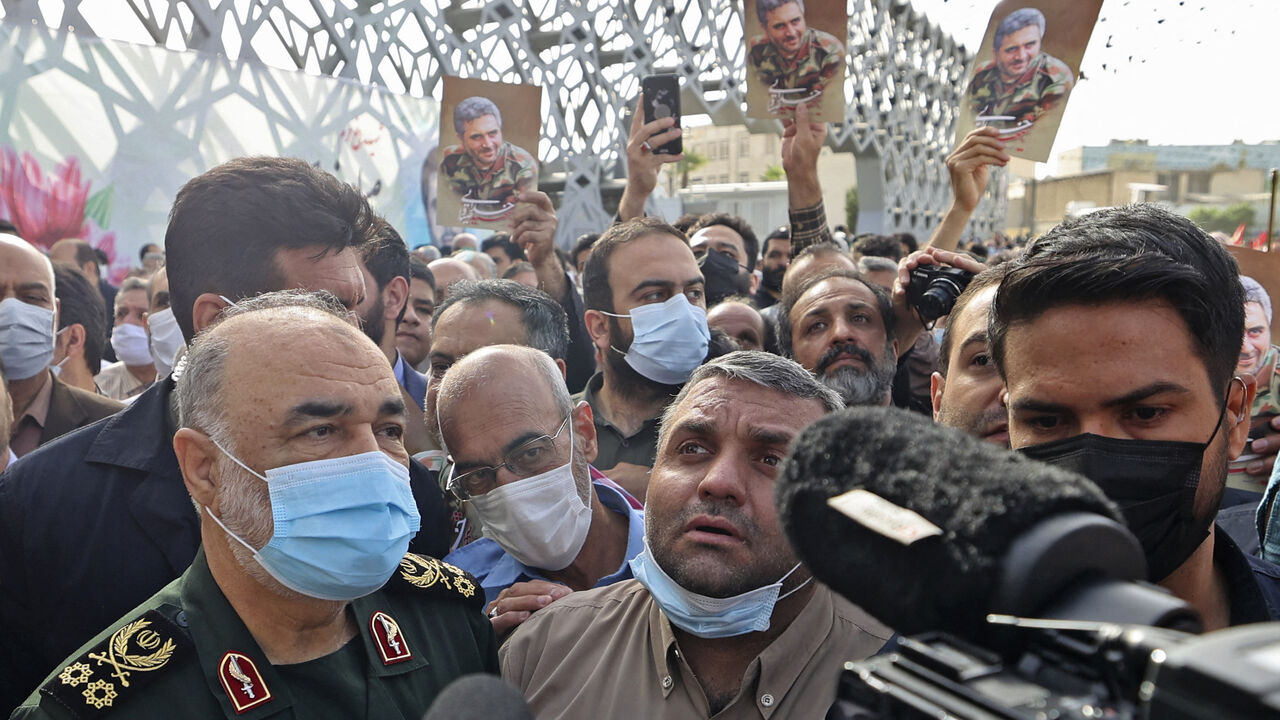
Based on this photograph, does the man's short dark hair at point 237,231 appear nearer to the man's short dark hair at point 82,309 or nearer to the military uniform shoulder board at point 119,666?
the military uniform shoulder board at point 119,666

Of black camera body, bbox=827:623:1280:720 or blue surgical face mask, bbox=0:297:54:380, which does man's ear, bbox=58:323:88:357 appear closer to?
blue surgical face mask, bbox=0:297:54:380

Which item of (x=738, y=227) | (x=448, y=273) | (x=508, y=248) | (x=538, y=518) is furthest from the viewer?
(x=508, y=248)

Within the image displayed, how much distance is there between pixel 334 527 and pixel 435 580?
1.29ft

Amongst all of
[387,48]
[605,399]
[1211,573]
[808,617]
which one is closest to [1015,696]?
[1211,573]

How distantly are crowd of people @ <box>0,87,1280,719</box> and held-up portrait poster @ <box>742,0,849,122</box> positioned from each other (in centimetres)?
241

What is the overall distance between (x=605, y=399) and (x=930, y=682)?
162 inches

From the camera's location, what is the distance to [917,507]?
35.8 inches

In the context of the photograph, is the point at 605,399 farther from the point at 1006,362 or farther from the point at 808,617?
the point at 1006,362

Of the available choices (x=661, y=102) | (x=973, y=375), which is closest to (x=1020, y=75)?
(x=661, y=102)

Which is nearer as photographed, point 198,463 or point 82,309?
point 198,463

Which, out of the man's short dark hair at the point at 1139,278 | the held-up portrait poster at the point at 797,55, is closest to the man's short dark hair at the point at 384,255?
the man's short dark hair at the point at 1139,278

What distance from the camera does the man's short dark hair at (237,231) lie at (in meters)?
3.07

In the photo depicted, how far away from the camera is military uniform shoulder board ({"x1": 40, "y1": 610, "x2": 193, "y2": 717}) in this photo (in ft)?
6.56

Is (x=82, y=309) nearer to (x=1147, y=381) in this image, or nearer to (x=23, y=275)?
(x=23, y=275)
